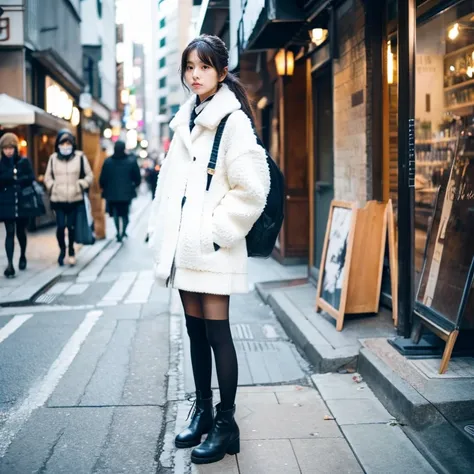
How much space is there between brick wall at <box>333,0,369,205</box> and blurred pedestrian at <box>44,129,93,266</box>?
445 centimetres

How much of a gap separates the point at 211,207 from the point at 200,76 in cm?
66

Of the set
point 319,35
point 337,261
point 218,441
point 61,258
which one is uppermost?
point 319,35

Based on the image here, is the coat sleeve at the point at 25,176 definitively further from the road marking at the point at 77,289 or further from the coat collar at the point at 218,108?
the coat collar at the point at 218,108

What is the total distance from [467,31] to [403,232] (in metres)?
1.59

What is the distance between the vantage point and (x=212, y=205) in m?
3.54

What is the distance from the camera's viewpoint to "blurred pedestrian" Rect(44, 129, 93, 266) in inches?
420

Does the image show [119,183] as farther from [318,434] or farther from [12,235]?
[318,434]

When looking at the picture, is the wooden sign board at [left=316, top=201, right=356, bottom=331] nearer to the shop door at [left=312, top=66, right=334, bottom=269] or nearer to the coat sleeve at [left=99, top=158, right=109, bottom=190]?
the shop door at [left=312, top=66, right=334, bottom=269]

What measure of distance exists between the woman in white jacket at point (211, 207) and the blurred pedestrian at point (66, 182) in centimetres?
719

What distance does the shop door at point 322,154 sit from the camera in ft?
28.3

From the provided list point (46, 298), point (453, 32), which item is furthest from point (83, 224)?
point (453, 32)

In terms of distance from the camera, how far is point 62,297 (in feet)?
28.4

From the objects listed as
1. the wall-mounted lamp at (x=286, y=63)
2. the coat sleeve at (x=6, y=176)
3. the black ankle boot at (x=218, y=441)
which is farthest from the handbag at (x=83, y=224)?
the black ankle boot at (x=218, y=441)

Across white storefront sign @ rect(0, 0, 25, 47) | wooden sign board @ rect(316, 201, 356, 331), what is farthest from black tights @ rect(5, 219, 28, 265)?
white storefront sign @ rect(0, 0, 25, 47)
